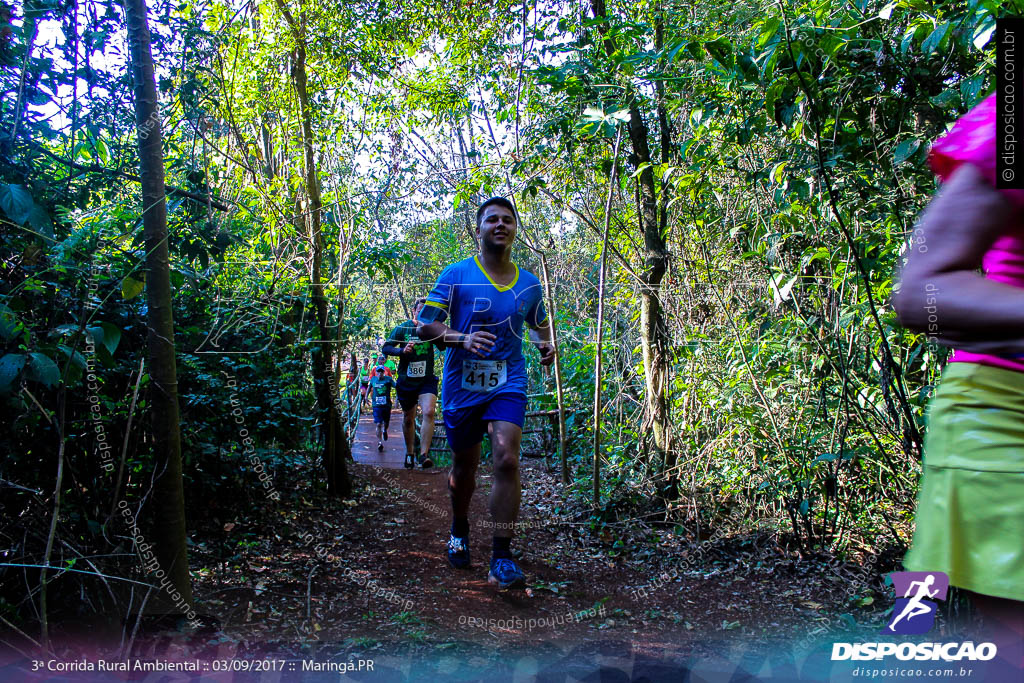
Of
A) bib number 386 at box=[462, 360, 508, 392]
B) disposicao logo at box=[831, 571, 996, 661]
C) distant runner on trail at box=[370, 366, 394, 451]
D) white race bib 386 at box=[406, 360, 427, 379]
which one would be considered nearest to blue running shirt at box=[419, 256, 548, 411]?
bib number 386 at box=[462, 360, 508, 392]

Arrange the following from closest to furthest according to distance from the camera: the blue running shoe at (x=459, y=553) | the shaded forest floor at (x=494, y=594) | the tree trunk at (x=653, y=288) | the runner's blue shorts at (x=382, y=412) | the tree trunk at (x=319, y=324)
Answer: the shaded forest floor at (x=494, y=594), the blue running shoe at (x=459, y=553), the tree trunk at (x=653, y=288), the tree trunk at (x=319, y=324), the runner's blue shorts at (x=382, y=412)

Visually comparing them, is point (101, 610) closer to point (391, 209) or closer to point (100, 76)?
point (100, 76)

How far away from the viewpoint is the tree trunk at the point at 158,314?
93.4 inches

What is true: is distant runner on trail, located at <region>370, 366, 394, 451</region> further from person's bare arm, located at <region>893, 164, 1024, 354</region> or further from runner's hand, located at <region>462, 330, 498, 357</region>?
person's bare arm, located at <region>893, 164, 1024, 354</region>

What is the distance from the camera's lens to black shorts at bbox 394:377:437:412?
682cm

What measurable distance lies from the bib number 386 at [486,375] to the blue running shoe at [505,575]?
2.80ft

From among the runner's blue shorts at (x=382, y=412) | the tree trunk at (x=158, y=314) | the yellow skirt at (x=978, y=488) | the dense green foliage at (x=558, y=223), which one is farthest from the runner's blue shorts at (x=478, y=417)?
the runner's blue shorts at (x=382, y=412)

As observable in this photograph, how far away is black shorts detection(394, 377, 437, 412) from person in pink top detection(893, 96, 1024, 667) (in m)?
5.95

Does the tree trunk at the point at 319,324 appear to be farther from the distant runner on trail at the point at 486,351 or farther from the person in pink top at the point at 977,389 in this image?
the person in pink top at the point at 977,389

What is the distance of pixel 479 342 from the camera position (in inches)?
134

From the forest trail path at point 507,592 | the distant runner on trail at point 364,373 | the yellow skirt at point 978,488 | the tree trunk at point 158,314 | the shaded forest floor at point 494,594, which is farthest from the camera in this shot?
the distant runner on trail at point 364,373

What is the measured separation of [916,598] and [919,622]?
125 millimetres

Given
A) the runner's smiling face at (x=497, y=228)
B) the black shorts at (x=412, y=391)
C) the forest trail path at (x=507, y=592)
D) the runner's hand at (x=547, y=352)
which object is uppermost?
the runner's smiling face at (x=497, y=228)

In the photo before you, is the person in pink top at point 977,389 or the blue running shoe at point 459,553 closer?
the person in pink top at point 977,389
